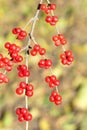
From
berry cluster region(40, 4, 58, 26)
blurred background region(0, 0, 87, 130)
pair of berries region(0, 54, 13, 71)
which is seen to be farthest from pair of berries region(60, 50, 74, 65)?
blurred background region(0, 0, 87, 130)

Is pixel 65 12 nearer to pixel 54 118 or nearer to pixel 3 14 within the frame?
pixel 3 14

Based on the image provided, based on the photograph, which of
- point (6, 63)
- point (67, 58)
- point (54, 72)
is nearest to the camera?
point (6, 63)

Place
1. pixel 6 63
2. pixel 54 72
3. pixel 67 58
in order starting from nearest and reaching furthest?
pixel 6 63 < pixel 67 58 < pixel 54 72

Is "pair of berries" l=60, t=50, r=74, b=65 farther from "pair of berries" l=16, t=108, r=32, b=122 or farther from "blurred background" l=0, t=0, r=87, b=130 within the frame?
"blurred background" l=0, t=0, r=87, b=130

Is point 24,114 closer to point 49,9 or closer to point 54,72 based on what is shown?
point 49,9

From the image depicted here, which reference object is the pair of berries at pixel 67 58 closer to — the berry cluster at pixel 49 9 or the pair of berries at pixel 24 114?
the berry cluster at pixel 49 9

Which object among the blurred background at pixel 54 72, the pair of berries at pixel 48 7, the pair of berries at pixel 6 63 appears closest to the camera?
the pair of berries at pixel 6 63

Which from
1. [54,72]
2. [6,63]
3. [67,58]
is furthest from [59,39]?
[54,72]

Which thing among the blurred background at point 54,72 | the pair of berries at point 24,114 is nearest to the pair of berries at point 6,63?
the pair of berries at point 24,114
